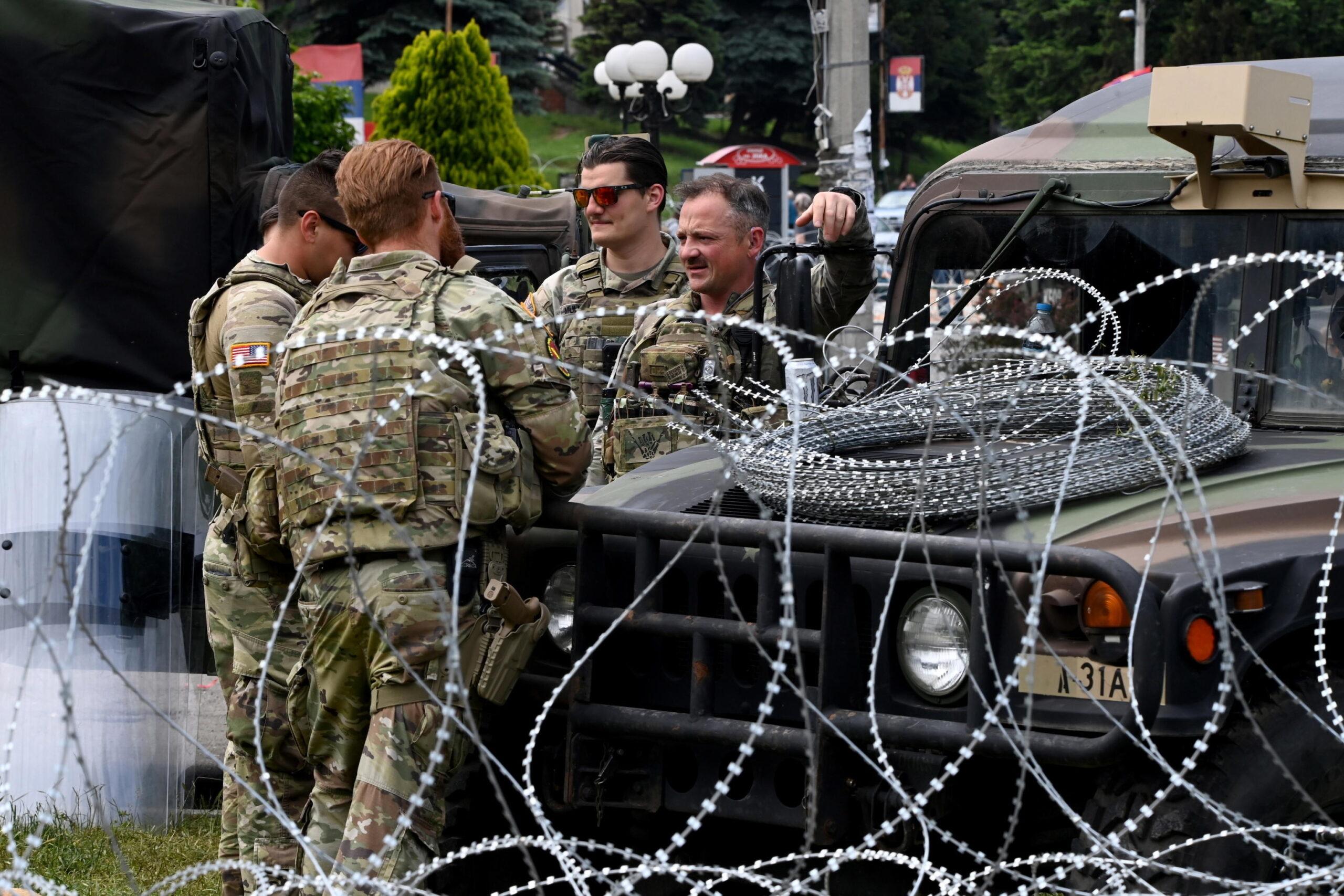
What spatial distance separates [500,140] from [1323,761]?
747 inches

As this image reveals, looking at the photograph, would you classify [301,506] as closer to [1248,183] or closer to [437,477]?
[437,477]

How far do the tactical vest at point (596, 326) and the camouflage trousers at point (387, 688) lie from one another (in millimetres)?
1543

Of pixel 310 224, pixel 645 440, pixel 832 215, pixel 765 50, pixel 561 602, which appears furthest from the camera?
pixel 765 50

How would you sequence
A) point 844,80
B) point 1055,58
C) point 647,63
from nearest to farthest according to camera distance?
point 844,80 → point 647,63 → point 1055,58

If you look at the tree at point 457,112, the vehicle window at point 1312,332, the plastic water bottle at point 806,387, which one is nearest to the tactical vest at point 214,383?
the plastic water bottle at point 806,387

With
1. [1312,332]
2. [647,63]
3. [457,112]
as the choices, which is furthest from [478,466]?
[457,112]

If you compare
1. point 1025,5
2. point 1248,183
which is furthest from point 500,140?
point 1025,5

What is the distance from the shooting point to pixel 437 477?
3.47 meters

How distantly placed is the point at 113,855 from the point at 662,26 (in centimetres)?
4006

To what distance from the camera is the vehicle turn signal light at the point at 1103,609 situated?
10.2 feet

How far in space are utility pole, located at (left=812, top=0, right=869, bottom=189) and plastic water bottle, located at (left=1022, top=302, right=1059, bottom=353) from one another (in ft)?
15.5

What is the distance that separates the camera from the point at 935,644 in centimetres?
335

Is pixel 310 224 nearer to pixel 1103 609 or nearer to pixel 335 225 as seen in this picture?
pixel 335 225

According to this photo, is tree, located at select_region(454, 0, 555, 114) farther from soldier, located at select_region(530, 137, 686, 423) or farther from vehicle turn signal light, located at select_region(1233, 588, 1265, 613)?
vehicle turn signal light, located at select_region(1233, 588, 1265, 613)
